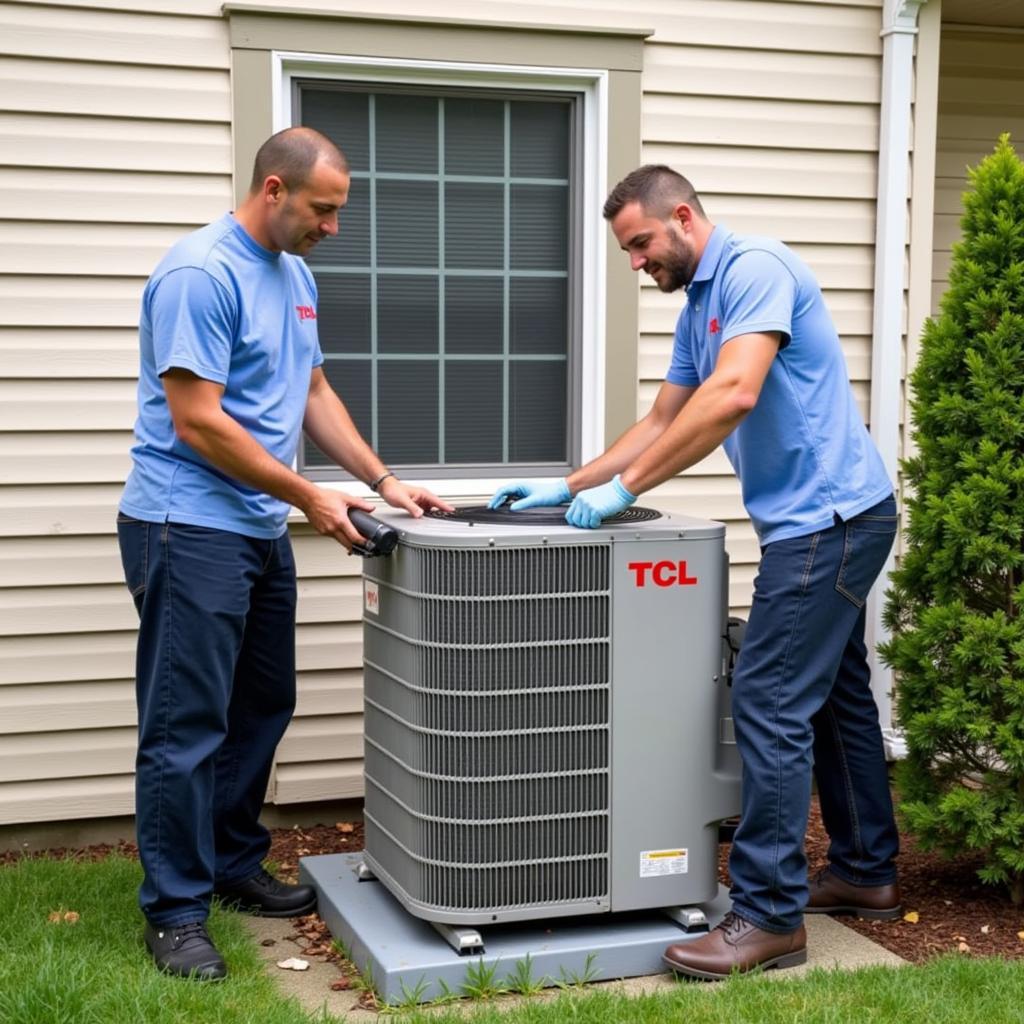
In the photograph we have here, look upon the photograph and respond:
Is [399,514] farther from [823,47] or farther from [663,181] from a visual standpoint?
[823,47]

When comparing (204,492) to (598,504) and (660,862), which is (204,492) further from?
(660,862)

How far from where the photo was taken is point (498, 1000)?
11.2 ft

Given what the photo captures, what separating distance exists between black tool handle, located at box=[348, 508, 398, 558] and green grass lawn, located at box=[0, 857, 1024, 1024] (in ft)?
3.50

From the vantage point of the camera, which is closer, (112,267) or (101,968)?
(101,968)

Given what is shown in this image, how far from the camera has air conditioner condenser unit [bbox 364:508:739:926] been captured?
3.41 metres

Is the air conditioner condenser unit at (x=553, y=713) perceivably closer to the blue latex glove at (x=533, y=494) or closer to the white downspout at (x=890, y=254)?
the blue latex glove at (x=533, y=494)

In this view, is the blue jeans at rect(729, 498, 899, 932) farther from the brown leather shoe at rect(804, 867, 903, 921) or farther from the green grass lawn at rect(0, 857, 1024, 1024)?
the brown leather shoe at rect(804, 867, 903, 921)

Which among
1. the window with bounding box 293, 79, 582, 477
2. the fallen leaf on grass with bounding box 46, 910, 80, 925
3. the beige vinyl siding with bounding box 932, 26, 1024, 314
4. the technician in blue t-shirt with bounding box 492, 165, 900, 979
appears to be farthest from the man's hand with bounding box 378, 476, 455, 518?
the beige vinyl siding with bounding box 932, 26, 1024, 314

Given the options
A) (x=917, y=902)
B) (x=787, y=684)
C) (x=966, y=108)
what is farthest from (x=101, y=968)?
(x=966, y=108)

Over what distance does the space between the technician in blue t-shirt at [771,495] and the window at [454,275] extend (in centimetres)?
124

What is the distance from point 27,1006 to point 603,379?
107 inches

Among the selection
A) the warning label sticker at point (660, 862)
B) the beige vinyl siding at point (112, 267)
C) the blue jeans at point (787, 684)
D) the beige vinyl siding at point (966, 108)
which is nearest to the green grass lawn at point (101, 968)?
the beige vinyl siding at point (112, 267)

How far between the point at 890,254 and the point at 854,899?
2.32 m

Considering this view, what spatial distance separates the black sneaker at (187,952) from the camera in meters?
3.42
